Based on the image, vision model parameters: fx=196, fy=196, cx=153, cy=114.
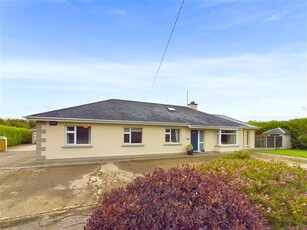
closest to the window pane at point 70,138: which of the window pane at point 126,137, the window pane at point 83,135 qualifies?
the window pane at point 83,135

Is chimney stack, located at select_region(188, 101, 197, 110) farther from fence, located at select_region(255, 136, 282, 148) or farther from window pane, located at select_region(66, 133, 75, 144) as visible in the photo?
window pane, located at select_region(66, 133, 75, 144)

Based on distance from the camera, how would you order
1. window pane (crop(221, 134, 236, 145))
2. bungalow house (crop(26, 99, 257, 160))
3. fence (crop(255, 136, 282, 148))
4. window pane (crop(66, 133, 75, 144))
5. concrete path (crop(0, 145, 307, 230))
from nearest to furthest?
concrete path (crop(0, 145, 307, 230))
bungalow house (crop(26, 99, 257, 160))
window pane (crop(66, 133, 75, 144))
window pane (crop(221, 134, 236, 145))
fence (crop(255, 136, 282, 148))

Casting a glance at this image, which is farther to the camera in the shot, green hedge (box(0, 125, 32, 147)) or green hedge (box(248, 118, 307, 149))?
green hedge (box(248, 118, 307, 149))

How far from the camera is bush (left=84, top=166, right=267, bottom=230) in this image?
2137mm

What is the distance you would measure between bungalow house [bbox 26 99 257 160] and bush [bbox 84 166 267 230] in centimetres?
1038

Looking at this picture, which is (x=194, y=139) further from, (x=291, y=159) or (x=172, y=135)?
(x=291, y=159)

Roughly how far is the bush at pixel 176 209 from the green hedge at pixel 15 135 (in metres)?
24.0

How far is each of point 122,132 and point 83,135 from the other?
8.48ft

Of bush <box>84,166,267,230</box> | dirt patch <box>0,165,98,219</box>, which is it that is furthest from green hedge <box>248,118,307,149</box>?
bush <box>84,166,267,230</box>

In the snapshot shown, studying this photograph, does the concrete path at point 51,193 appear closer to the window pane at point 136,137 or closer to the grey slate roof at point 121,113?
the grey slate roof at point 121,113

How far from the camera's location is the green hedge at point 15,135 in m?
21.6

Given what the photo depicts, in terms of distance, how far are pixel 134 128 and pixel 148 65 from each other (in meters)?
4.60

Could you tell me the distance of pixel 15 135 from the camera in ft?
80.7

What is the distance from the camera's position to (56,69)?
38.6ft
